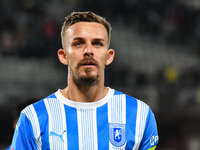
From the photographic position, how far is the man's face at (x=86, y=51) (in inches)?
83.4

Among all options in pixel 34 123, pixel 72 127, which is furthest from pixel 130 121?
pixel 34 123

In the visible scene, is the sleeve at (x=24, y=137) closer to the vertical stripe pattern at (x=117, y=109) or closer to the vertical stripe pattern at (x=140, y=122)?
the vertical stripe pattern at (x=117, y=109)

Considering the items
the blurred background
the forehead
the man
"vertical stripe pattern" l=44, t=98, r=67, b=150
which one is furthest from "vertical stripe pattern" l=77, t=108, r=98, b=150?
the blurred background

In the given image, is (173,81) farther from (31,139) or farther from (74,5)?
(31,139)

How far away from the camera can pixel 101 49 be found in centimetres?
219

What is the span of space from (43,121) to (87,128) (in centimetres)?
33

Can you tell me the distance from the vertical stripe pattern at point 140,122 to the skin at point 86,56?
0.32 m

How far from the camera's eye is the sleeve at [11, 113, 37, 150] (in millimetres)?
2070

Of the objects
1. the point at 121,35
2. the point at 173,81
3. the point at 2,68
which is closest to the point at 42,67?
the point at 2,68

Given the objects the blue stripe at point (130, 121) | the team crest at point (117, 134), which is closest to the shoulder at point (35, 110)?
the team crest at point (117, 134)

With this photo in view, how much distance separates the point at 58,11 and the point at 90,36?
26.2 ft

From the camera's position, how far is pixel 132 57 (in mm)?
8914

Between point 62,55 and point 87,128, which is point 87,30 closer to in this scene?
point 62,55

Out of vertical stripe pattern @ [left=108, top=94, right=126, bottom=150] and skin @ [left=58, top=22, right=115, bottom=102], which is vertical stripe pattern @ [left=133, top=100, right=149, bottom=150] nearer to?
vertical stripe pattern @ [left=108, top=94, right=126, bottom=150]
